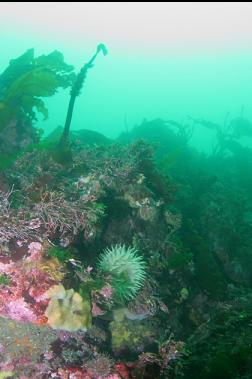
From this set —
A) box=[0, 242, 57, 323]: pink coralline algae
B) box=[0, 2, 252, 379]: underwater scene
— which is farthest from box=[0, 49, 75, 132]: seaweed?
box=[0, 242, 57, 323]: pink coralline algae

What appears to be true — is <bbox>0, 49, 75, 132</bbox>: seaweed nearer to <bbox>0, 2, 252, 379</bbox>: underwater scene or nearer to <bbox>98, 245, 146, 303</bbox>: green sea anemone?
<bbox>0, 2, 252, 379</bbox>: underwater scene

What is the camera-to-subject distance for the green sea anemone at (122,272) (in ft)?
18.8

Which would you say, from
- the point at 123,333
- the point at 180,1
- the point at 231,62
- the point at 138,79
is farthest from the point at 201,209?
the point at 138,79

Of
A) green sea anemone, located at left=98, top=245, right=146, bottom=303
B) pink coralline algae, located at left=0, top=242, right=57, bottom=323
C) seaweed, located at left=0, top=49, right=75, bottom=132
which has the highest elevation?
seaweed, located at left=0, top=49, right=75, bottom=132

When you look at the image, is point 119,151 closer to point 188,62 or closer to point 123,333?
point 123,333

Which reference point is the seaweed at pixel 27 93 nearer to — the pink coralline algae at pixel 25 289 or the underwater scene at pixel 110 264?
the underwater scene at pixel 110 264

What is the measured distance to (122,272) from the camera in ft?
19.2

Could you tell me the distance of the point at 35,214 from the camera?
560 cm

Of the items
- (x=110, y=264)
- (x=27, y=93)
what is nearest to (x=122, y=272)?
(x=110, y=264)

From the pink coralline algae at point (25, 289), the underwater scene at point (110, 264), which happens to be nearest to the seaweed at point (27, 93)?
the underwater scene at point (110, 264)

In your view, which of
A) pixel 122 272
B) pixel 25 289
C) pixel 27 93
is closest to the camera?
pixel 25 289

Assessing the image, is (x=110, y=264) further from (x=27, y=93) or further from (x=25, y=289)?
(x=27, y=93)

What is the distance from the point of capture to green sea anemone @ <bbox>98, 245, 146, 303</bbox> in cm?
573

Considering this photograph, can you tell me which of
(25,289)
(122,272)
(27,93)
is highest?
(27,93)
